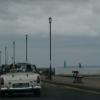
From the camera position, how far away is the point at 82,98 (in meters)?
25.5

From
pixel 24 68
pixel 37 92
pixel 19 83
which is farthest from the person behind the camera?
pixel 24 68

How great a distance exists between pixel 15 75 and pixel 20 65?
3572 mm

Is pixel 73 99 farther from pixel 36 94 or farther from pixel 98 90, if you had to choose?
pixel 98 90

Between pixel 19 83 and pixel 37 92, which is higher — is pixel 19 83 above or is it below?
above

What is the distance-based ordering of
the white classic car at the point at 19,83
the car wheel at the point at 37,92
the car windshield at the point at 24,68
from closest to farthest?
the white classic car at the point at 19,83 < the car wheel at the point at 37,92 < the car windshield at the point at 24,68

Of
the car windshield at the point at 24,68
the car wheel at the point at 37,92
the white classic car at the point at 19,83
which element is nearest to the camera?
the white classic car at the point at 19,83

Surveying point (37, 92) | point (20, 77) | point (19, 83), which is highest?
point (20, 77)

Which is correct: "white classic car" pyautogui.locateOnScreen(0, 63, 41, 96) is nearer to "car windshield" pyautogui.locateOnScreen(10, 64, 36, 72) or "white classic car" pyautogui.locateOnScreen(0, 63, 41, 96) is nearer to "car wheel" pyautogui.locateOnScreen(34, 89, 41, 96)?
"car wheel" pyautogui.locateOnScreen(34, 89, 41, 96)

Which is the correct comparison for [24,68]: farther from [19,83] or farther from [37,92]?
[19,83]

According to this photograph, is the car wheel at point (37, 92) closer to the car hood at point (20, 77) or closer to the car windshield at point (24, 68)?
the car hood at point (20, 77)

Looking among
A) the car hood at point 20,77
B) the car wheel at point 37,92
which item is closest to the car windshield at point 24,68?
the car wheel at point 37,92

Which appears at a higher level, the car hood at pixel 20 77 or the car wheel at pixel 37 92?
the car hood at pixel 20 77

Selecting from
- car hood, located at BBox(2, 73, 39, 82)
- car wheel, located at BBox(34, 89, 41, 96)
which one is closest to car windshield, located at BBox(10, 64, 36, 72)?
car wheel, located at BBox(34, 89, 41, 96)

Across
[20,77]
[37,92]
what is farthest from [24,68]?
[20,77]
